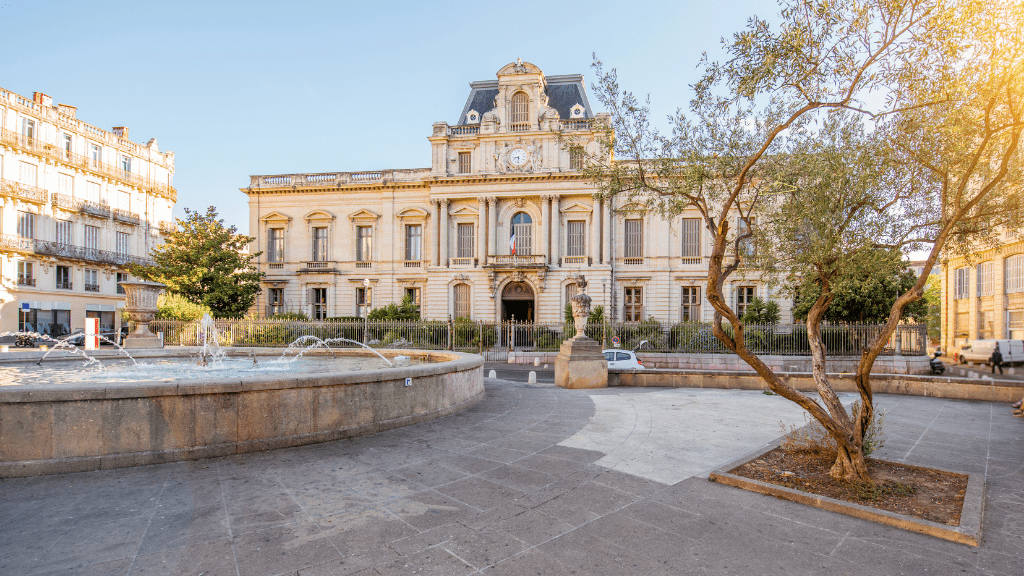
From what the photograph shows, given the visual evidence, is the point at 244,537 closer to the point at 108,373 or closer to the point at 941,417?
the point at 108,373

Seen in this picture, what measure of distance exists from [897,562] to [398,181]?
37.5 meters

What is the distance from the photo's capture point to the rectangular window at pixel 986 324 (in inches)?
1102

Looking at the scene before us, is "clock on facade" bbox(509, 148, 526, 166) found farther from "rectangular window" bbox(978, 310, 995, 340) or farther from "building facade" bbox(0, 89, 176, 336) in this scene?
"building facade" bbox(0, 89, 176, 336)

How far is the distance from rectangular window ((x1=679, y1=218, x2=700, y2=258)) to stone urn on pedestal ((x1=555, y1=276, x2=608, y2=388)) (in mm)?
24772

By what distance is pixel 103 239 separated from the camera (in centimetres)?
3675

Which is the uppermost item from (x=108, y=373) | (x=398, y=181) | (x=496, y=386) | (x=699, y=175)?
(x=398, y=181)

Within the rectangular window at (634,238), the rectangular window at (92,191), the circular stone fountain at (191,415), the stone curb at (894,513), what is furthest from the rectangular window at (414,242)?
the stone curb at (894,513)

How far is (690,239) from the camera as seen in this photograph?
3512 centimetres

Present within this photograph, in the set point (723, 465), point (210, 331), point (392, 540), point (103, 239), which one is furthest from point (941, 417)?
point (103, 239)

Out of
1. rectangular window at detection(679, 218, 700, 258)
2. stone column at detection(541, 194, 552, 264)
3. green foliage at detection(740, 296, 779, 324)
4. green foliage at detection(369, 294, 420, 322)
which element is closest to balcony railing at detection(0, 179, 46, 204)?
green foliage at detection(369, 294, 420, 322)

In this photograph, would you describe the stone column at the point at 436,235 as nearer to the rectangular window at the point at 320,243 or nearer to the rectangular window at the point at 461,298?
the rectangular window at the point at 461,298

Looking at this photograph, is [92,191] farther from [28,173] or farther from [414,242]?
[414,242]

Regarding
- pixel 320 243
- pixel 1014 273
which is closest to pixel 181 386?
pixel 320 243

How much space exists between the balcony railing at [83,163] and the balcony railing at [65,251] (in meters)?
5.70
